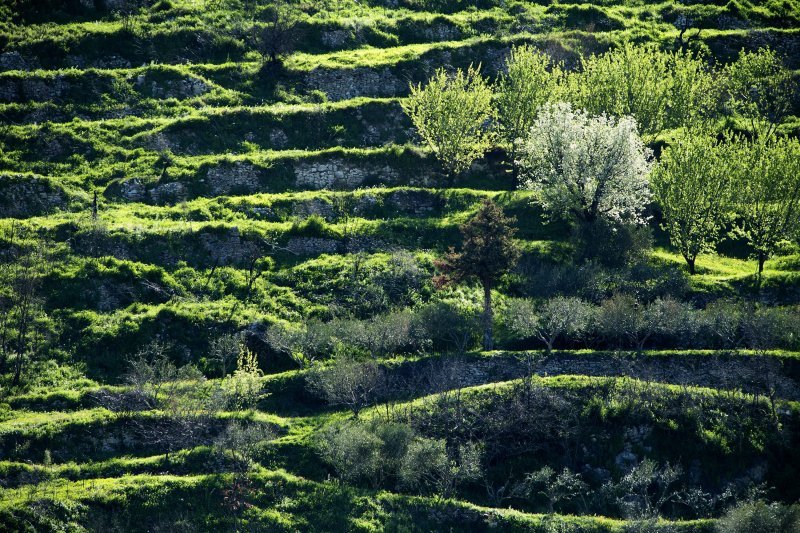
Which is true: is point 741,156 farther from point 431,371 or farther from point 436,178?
point 431,371

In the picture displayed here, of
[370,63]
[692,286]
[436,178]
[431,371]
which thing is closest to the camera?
[431,371]

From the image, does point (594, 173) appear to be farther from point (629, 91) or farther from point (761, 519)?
point (761, 519)

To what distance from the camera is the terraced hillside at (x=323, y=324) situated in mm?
64562

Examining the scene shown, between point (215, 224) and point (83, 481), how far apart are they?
102 ft

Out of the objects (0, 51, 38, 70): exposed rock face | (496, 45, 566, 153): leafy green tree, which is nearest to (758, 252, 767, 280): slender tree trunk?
(496, 45, 566, 153): leafy green tree

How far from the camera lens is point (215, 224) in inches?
3494

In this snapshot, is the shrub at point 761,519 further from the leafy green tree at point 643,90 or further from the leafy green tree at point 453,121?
the leafy green tree at point 453,121

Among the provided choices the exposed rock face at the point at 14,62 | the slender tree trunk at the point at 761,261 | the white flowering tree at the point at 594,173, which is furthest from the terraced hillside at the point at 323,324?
the white flowering tree at the point at 594,173

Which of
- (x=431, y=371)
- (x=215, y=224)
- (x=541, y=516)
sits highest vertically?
(x=215, y=224)

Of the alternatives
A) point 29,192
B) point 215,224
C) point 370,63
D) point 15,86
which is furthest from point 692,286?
point 15,86

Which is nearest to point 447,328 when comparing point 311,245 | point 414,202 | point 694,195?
point 311,245

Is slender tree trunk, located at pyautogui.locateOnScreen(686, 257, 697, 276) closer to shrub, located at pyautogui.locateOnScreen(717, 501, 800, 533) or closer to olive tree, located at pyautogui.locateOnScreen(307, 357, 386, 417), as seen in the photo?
shrub, located at pyautogui.locateOnScreen(717, 501, 800, 533)

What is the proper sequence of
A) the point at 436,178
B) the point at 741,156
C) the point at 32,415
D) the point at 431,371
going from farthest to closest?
the point at 436,178, the point at 741,156, the point at 431,371, the point at 32,415

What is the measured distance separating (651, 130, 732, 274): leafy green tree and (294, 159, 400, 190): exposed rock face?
2798cm
